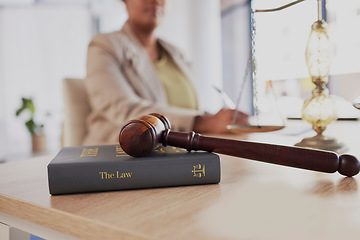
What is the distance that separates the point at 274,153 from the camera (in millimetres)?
441

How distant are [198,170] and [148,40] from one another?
1256 millimetres

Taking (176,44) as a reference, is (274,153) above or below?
below

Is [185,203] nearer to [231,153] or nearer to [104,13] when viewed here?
[231,153]

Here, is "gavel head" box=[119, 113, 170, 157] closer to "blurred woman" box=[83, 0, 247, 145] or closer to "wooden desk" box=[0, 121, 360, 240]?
"wooden desk" box=[0, 121, 360, 240]

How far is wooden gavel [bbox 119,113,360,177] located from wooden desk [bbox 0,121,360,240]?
0.03m

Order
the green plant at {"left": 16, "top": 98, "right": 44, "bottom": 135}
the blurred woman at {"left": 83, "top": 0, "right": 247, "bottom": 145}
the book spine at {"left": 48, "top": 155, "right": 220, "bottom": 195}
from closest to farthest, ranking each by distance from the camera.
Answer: the book spine at {"left": 48, "top": 155, "right": 220, "bottom": 195}, the blurred woman at {"left": 83, "top": 0, "right": 247, "bottom": 145}, the green plant at {"left": 16, "top": 98, "right": 44, "bottom": 135}

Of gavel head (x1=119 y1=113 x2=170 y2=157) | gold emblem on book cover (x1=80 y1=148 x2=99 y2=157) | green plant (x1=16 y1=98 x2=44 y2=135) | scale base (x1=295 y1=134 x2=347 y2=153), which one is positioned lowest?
green plant (x1=16 y1=98 x2=44 y2=135)

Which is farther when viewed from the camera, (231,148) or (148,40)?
(148,40)

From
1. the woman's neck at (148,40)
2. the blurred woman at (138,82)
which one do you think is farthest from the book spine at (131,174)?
the woman's neck at (148,40)

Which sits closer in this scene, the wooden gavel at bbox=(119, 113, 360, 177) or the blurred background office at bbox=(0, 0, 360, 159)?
the wooden gavel at bbox=(119, 113, 360, 177)

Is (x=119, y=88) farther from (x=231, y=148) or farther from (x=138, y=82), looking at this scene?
(x=231, y=148)

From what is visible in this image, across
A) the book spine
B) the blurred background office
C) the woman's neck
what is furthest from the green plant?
the book spine

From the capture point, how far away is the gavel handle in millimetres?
434

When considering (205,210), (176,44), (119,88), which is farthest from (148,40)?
(176,44)
